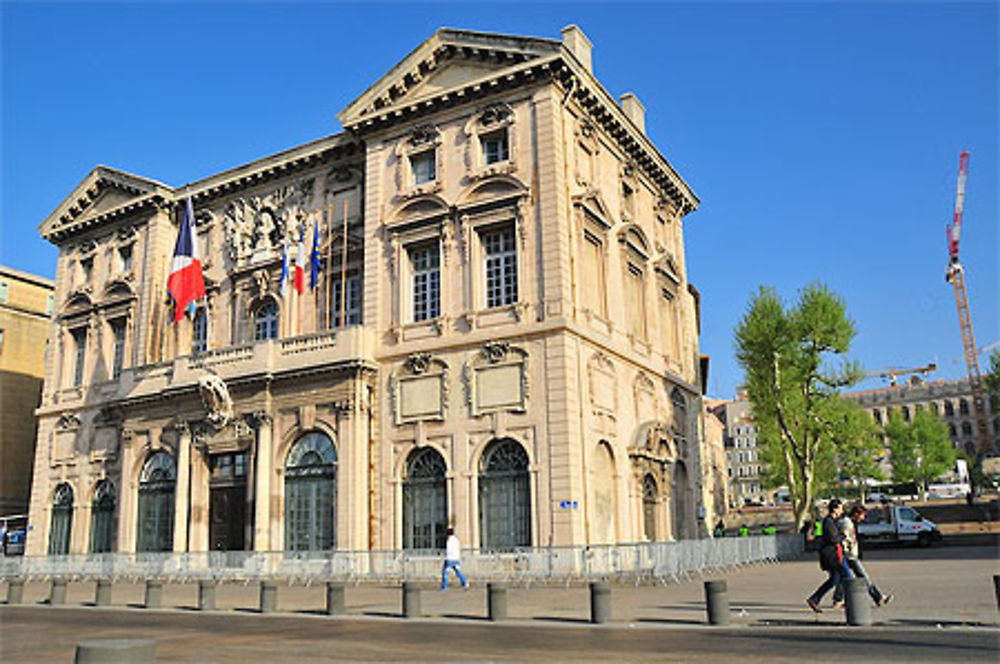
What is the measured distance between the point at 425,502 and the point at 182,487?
32.0 feet

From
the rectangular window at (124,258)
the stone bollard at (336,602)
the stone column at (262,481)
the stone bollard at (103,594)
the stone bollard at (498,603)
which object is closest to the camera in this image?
the stone bollard at (498,603)

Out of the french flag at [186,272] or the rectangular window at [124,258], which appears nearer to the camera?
the french flag at [186,272]

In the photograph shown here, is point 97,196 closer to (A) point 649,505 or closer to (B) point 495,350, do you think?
(B) point 495,350

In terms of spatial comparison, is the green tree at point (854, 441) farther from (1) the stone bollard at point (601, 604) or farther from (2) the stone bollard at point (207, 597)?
(2) the stone bollard at point (207, 597)

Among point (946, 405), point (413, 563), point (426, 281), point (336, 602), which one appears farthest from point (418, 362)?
point (946, 405)

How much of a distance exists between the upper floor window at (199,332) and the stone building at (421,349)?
12cm

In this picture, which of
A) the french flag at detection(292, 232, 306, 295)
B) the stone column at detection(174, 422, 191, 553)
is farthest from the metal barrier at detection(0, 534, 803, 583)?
the french flag at detection(292, 232, 306, 295)

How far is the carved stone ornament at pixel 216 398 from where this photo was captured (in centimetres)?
2928

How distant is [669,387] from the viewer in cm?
3322

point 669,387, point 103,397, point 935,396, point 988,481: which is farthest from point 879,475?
point 935,396

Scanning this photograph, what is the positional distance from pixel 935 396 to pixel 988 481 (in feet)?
169

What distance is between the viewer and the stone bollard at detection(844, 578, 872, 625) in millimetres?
12609

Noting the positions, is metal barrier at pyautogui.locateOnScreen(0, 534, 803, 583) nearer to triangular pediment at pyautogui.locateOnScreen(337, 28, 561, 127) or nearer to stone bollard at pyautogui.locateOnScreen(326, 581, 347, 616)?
stone bollard at pyautogui.locateOnScreen(326, 581, 347, 616)

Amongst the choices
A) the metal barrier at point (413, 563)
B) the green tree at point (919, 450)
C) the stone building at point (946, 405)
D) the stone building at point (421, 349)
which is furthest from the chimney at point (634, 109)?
the stone building at point (946, 405)
